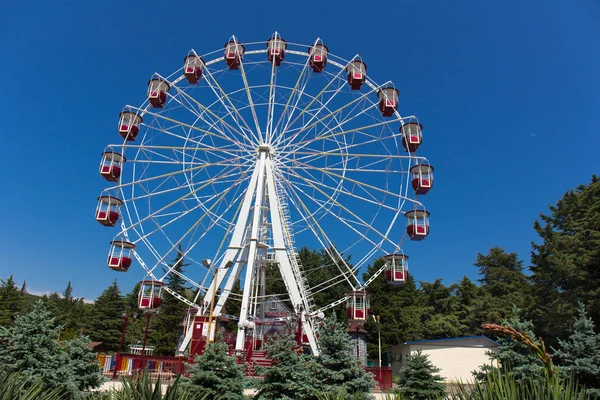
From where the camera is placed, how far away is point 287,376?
12133 mm

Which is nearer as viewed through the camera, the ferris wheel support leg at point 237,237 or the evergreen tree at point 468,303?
the ferris wheel support leg at point 237,237

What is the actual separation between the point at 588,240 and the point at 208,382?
82.2 ft

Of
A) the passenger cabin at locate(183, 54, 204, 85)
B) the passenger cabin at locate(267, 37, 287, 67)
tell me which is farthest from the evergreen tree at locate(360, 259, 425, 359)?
the passenger cabin at locate(183, 54, 204, 85)

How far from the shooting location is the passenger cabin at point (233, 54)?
2573 cm

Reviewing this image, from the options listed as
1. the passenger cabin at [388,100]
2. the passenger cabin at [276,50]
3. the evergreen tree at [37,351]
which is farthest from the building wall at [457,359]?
the evergreen tree at [37,351]

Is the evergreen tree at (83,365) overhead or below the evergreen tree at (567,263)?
below

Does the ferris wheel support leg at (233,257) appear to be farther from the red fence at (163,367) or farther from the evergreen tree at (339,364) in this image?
the evergreen tree at (339,364)

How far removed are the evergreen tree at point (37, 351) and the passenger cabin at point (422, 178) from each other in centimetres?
1829

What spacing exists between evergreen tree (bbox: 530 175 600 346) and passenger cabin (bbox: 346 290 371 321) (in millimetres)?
10079

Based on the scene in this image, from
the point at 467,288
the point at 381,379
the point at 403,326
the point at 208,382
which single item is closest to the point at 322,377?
the point at 208,382

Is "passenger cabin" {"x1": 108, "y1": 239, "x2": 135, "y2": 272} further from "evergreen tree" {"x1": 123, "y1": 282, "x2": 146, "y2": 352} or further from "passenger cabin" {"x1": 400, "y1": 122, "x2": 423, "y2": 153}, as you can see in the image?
"evergreen tree" {"x1": 123, "y1": 282, "x2": 146, "y2": 352}

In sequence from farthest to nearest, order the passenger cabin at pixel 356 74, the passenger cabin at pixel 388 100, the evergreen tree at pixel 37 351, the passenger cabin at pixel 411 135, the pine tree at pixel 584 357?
the passenger cabin at pixel 356 74, the passenger cabin at pixel 388 100, the passenger cabin at pixel 411 135, the pine tree at pixel 584 357, the evergreen tree at pixel 37 351

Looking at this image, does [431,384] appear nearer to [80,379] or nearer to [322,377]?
[322,377]

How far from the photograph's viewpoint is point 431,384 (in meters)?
14.4
